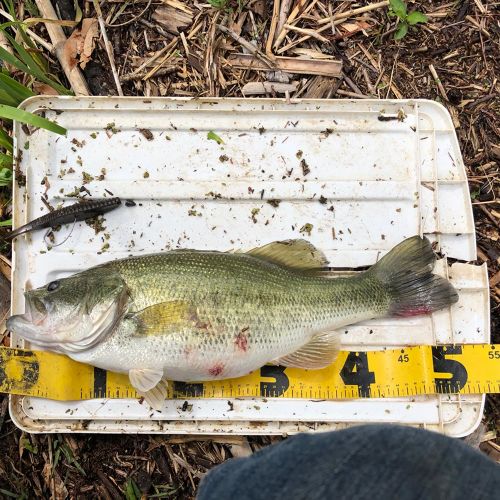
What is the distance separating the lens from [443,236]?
350 cm

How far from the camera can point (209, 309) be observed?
116 inches

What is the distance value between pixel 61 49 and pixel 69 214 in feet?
4.46

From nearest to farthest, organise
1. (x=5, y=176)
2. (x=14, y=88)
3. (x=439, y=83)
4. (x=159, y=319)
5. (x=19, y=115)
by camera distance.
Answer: (x=159, y=319) → (x=19, y=115) → (x=14, y=88) → (x=5, y=176) → (x=439, y=83)

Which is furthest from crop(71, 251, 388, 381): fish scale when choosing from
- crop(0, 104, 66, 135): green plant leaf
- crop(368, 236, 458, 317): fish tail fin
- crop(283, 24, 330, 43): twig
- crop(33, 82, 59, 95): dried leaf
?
crop(283, 24, 330, 43): twig

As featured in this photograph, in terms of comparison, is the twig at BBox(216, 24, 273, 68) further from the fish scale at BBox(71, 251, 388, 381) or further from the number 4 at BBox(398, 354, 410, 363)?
the number 4 at BBox(398, 354, 410, 363)

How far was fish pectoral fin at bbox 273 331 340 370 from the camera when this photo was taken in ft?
10.4

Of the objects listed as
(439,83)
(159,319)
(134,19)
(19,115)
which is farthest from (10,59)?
(439,83)

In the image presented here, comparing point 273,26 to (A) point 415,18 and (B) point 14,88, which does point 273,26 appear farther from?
(B) point 14,88

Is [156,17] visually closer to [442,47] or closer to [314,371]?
[442,47]

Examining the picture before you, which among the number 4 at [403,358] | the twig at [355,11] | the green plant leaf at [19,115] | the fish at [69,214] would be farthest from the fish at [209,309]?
the twig at [355,11]

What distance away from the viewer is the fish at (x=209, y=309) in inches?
115

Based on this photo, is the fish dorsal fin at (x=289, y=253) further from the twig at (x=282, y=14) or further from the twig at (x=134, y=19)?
the twig at (x=134, y=19)

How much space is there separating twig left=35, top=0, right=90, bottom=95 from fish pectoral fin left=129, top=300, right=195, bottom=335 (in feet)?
6.06

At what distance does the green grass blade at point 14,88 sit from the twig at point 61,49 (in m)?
0.32
